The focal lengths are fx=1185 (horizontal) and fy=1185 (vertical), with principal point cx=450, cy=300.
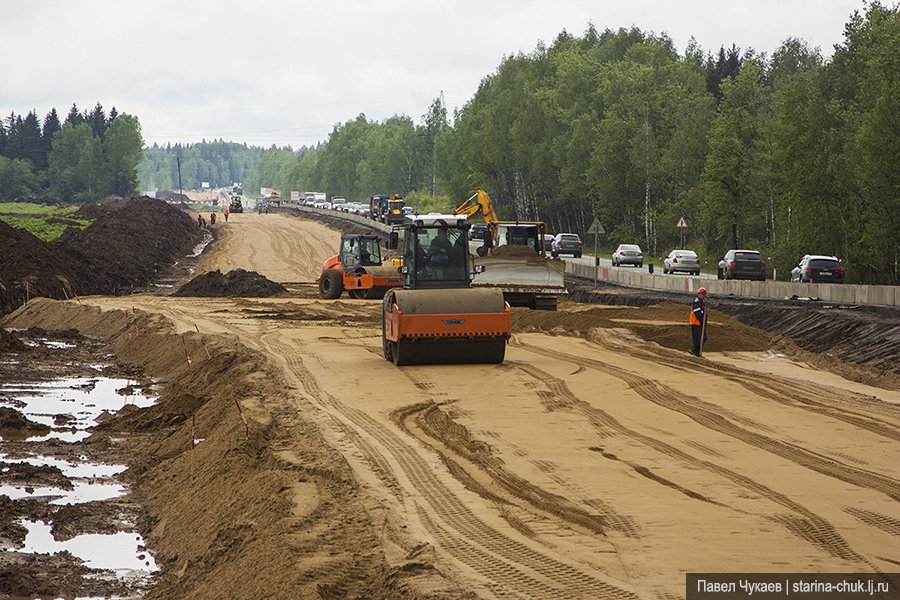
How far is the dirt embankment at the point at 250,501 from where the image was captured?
9312 mm

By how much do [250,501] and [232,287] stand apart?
3992 centimetres

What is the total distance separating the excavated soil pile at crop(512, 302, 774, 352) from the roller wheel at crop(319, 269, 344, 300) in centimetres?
1026

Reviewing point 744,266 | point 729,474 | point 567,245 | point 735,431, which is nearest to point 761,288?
point 744,266

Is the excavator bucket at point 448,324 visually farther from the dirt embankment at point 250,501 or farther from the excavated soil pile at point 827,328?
the excavated soil pile at point 827,328

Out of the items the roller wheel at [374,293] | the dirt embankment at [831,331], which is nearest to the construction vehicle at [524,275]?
the dirt embankment at [831,331]

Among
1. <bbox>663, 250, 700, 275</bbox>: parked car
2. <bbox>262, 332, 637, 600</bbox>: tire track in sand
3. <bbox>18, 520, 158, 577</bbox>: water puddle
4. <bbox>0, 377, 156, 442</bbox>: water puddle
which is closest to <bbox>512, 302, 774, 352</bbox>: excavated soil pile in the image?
<bbox>0, 377, 156, 442</bbox>: water puddle

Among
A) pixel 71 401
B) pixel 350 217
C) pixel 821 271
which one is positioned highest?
pixel 350 217

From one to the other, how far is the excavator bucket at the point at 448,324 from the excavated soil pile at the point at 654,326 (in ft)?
30.2

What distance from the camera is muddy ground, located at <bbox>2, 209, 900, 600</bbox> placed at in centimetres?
936

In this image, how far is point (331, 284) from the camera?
45.9 metres

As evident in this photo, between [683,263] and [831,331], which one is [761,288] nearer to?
[831,331]

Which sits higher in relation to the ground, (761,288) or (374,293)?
(761,288)

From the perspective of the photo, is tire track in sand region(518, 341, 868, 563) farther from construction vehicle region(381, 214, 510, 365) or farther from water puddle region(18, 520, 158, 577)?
water puddle region(18, 520, 158, 577)

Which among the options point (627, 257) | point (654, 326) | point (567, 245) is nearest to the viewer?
point (654, 326)
